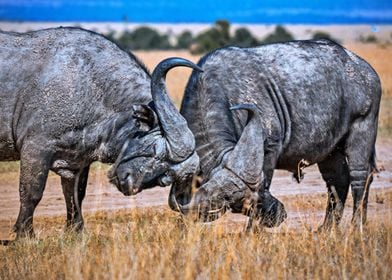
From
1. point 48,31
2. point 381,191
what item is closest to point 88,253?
point 48,31

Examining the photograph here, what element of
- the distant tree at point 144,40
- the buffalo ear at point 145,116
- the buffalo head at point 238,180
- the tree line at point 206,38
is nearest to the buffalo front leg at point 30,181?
the buffalo ear at point 145,116

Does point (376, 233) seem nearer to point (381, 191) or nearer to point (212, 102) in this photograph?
point (212, 102)

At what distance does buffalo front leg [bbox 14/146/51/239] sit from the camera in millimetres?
9250

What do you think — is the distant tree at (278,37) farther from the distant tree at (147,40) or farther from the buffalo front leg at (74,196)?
the buffalo front leg at (74,196)

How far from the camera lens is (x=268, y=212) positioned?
8867mm

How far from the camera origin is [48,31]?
32.0 feet

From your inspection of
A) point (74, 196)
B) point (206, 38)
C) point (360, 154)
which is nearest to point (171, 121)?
point (74, 196)

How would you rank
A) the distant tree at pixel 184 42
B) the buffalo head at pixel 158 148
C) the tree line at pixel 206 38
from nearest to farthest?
the buffalo head at pixel 158 148, the tree line at pixel 206 38, the distant tree at pixel 184 42

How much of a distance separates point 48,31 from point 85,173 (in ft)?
5.05

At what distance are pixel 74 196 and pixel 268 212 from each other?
220 centimetres

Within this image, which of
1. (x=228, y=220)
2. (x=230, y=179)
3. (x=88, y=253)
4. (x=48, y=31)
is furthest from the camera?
(x=228, y=220)

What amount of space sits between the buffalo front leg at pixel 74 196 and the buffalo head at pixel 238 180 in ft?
5.19

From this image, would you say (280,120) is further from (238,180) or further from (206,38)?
(206,38)

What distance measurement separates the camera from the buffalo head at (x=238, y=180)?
331 inches
